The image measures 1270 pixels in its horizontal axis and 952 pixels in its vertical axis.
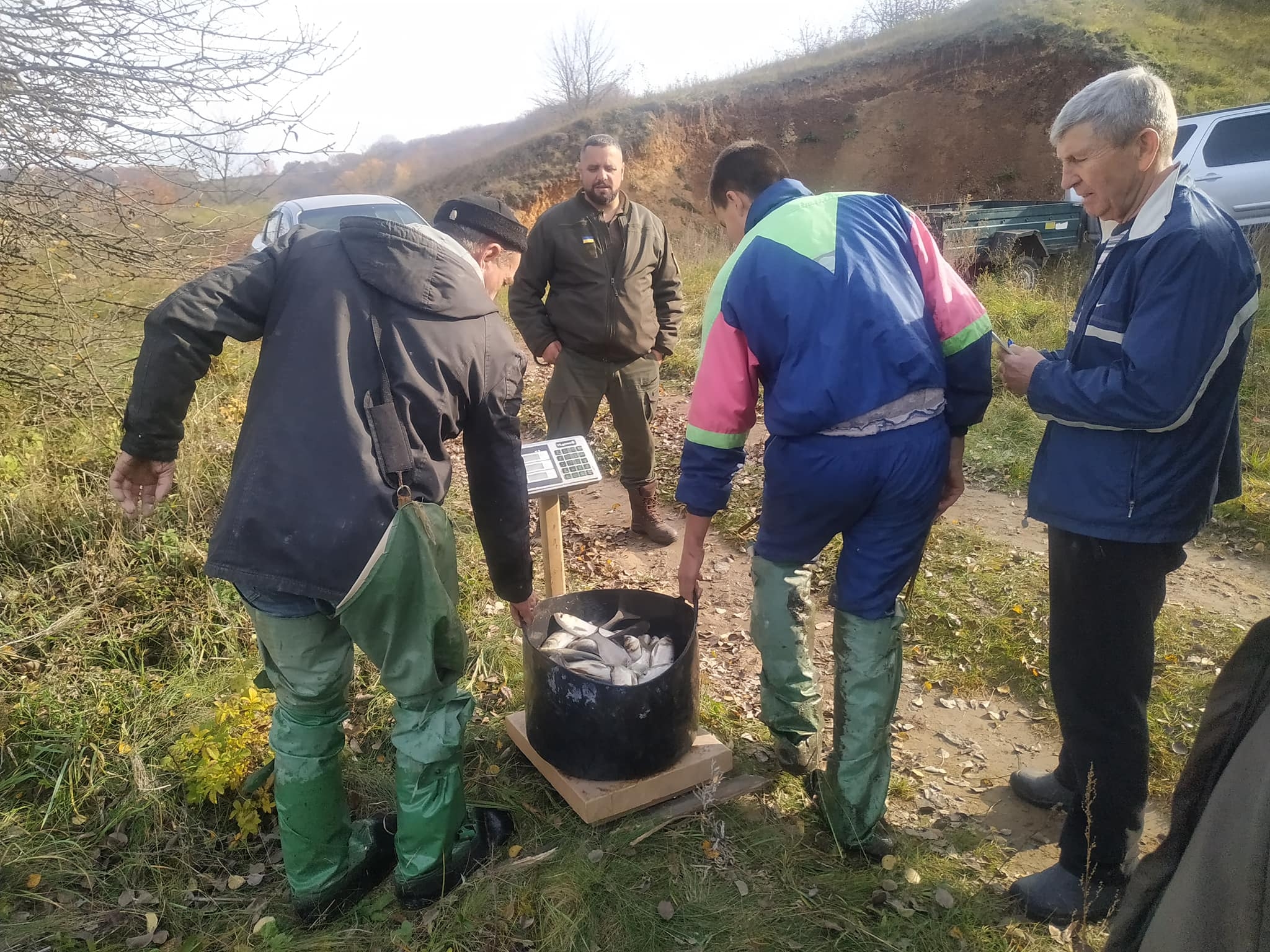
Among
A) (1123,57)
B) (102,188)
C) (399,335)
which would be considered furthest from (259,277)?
(1123,57)

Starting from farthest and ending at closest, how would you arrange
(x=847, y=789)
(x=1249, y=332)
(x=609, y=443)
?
1. (x=609, y=443)
2. (x=847, y=789)
3. (x=1249, y=332)

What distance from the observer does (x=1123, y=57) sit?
19688 mm

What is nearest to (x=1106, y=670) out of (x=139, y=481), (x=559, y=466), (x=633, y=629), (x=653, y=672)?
(x=653, y=672)

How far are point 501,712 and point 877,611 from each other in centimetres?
181

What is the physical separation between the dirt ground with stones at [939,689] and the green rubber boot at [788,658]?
0.27 m

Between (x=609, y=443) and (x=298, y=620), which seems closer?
(x=298, y=620)

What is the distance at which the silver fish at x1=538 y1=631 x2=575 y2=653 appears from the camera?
2.94 metres

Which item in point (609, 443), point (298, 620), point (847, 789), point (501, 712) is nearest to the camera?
point (298, 620)

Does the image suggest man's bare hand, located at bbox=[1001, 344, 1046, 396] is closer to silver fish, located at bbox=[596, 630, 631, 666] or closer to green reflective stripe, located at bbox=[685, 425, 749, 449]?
green reflective stripe, located at bbox=[685, 425, 749, 449]

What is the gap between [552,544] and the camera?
11.7 ft

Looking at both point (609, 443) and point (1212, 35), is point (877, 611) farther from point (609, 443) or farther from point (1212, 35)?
point (1212, 35)

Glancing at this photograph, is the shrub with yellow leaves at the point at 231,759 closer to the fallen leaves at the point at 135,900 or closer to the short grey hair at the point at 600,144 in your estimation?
the fallen leaves at the point at 135,900

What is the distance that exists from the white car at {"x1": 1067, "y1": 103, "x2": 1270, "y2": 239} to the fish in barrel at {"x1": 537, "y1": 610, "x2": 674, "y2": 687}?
10157mm

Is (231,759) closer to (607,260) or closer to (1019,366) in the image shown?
(1019,366)
